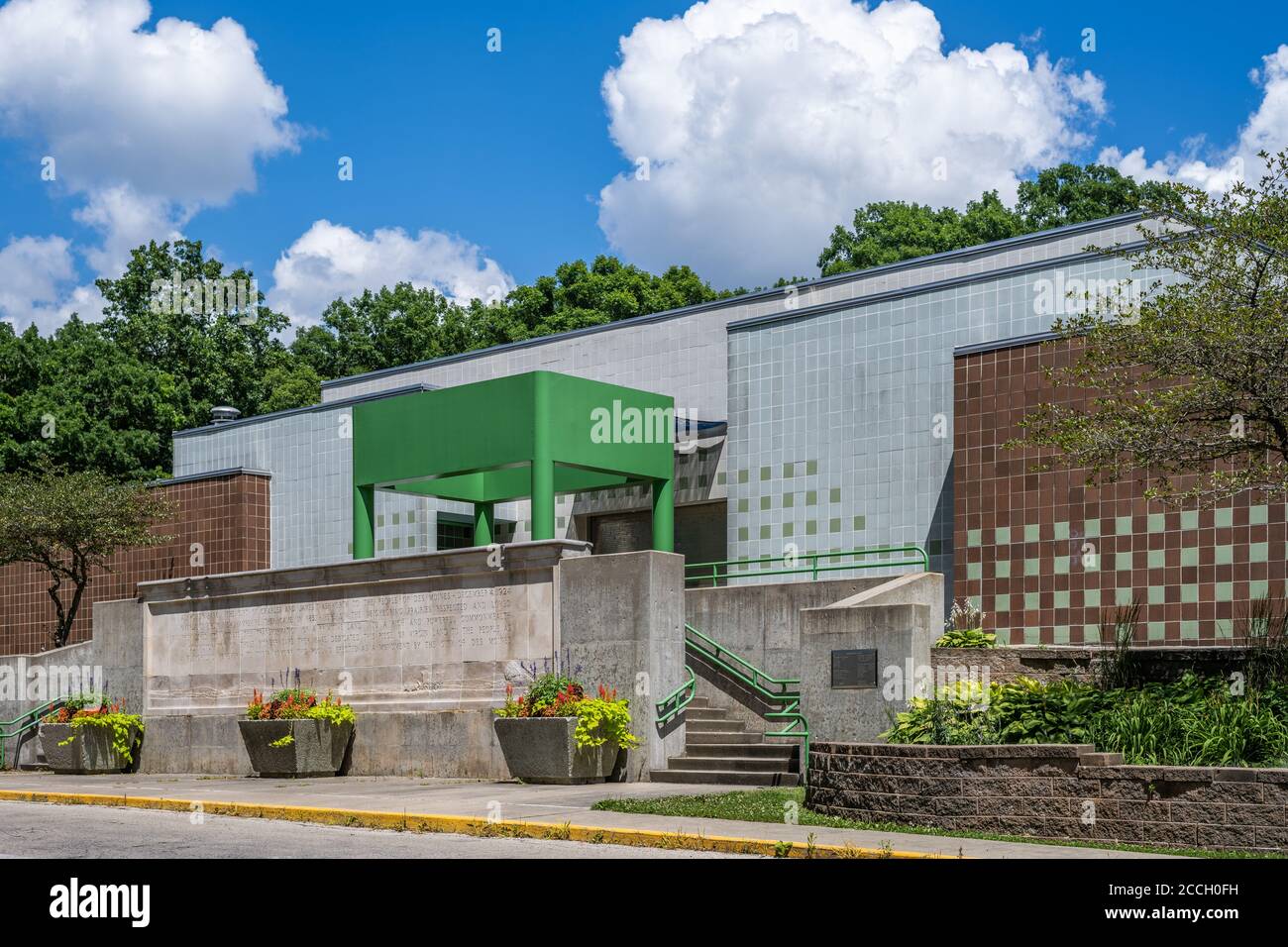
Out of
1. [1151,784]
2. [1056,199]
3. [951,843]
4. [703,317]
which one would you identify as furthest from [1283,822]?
[1056,199]

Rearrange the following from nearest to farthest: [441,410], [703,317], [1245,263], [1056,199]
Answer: [1245,263] → [441,410] → [703,317] → [1056,199]

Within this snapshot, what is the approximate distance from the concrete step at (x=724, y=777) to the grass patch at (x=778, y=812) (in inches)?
34.8

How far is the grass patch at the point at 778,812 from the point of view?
505 inches

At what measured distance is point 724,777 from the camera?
1958 cm

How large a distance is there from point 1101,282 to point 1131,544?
464cm

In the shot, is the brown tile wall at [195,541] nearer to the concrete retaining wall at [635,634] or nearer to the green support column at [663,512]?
the green support column at [663,512]

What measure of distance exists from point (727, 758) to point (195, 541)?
66.5 feet

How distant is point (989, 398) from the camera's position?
2375 centimetres

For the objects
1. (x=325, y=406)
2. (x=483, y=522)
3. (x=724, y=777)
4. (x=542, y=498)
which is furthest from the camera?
(x=325, y=406)

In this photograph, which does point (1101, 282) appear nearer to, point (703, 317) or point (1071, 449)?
point (1071, 449)

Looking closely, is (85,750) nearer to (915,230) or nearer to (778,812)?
(778,812)

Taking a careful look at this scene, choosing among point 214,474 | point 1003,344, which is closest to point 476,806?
point 1003,344

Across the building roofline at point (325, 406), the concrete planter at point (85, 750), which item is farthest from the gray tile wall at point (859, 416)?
the concrete planter at point (85, 750)

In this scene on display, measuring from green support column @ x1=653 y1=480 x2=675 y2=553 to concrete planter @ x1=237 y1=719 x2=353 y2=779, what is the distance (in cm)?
758
